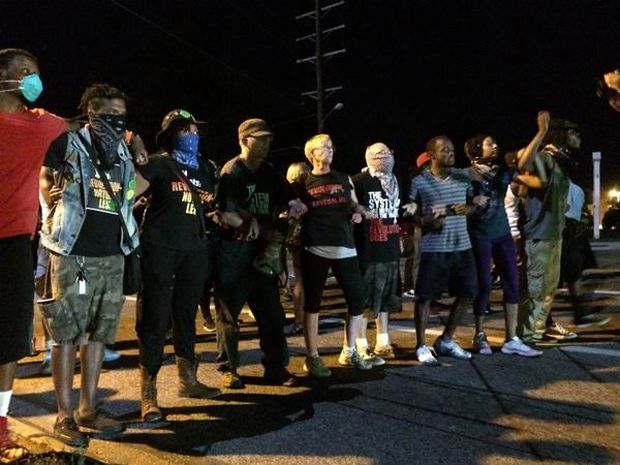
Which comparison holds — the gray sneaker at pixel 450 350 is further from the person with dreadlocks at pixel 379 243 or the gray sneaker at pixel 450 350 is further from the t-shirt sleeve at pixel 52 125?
the t-shirt sleeve at pixel 52 125

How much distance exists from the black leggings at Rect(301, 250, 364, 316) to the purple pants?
146 cm

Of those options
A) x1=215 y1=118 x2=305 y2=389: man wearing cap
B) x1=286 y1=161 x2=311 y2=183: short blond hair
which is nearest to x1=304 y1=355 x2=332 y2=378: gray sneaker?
x1=215 y1=118 x2=305 y2=389: man wearing cap

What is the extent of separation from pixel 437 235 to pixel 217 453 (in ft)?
10.3

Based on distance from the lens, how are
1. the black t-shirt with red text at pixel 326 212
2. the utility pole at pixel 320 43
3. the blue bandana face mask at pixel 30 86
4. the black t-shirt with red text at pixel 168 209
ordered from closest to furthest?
the blue bandana face mask at pixel 30 86, the black t-shirt with red text at pixel 168 209, the black t-shirt with red text at pixel 326 212, the utility pole at pixel 320 43

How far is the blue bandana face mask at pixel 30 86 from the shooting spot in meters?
3.34

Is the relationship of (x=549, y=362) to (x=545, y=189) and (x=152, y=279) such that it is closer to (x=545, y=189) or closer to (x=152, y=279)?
(x=545, y=189)

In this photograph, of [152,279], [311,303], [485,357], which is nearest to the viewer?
[152,279]

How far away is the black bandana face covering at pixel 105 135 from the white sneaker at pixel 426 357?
326 centimetres

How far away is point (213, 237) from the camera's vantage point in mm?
5004

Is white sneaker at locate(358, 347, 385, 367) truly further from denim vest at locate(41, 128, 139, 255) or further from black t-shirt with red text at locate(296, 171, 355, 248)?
denim vest at locate(41, 128, 139, 255)

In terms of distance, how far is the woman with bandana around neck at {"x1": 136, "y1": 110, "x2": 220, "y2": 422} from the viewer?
4.19 m

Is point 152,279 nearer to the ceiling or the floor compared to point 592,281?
nearer to the ceiling

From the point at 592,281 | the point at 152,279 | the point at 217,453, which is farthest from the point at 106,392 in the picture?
the point at 592,281

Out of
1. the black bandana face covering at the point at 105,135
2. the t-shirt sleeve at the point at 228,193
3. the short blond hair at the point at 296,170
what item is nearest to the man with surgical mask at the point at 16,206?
the black bandana face covering at the point at 105,135
